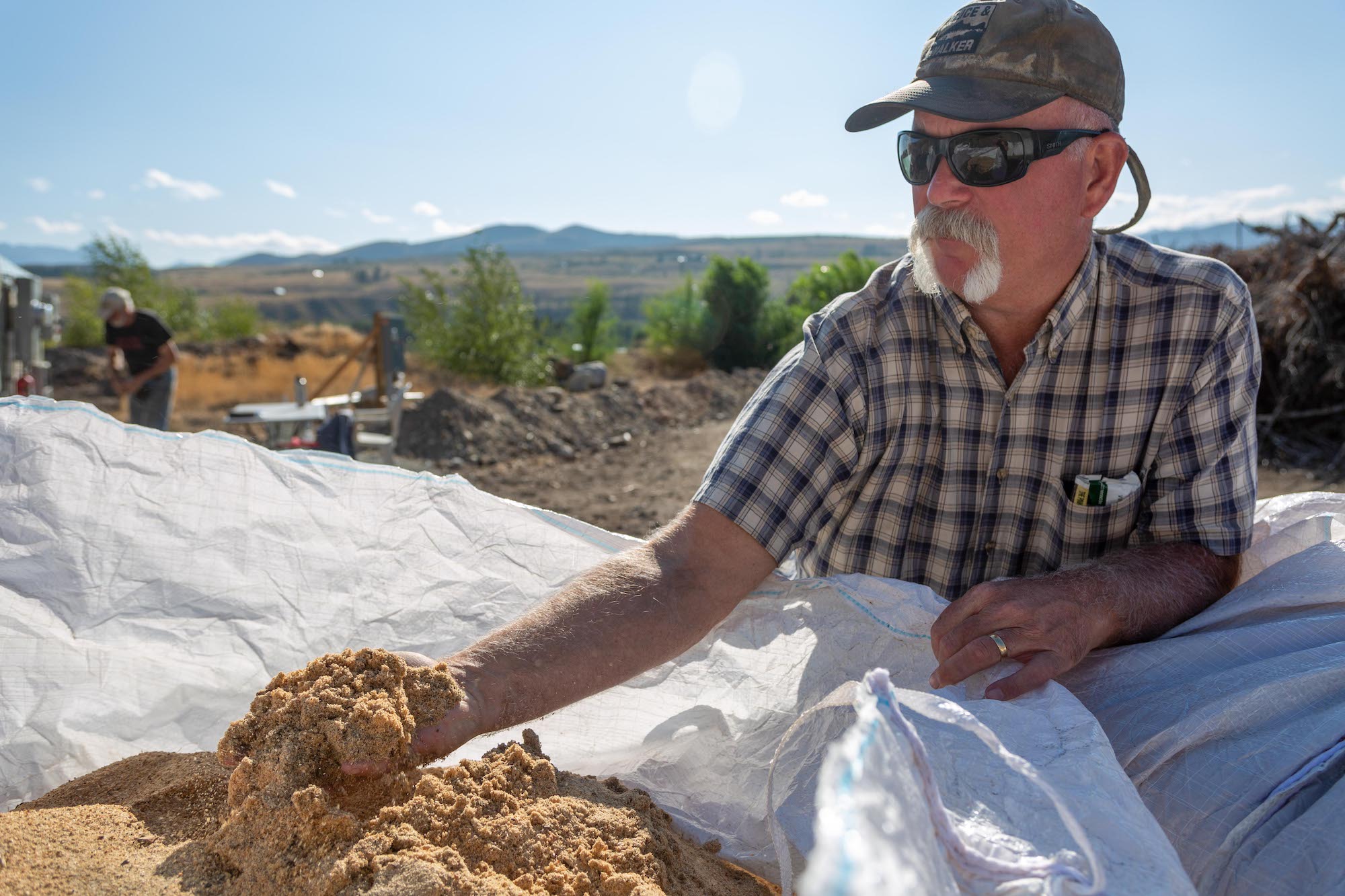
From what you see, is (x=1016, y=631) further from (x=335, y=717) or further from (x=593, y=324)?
(x=593, y=324)

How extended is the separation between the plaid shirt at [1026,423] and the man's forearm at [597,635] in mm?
186

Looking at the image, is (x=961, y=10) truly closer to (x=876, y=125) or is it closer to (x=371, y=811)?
(x=876, y=125)

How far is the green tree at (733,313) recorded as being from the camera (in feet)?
72.2

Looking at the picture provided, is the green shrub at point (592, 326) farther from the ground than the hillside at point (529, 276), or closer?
closer

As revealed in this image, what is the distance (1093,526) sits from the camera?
6.07ft

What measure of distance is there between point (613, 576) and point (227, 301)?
4104 cm

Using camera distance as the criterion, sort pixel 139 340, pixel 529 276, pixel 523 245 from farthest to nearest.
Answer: pixel 523 245 → pixel 529 276 → pixel 139 340

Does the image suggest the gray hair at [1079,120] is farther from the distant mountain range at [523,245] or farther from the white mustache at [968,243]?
the distant mountain range at [523,245]

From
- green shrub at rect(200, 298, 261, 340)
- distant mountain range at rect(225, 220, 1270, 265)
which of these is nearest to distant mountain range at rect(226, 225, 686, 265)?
distant mountain range at rect(225, 220, 1270, 265)

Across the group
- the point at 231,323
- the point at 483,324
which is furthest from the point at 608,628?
the point at 231,323

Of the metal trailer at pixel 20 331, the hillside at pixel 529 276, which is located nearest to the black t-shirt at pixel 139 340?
the metal trailer at pixel 20 331

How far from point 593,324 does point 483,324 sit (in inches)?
188

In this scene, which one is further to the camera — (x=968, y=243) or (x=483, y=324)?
(x=483, y=324)

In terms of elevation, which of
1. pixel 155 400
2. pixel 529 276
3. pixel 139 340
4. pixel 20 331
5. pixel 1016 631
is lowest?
pixel 155 400
